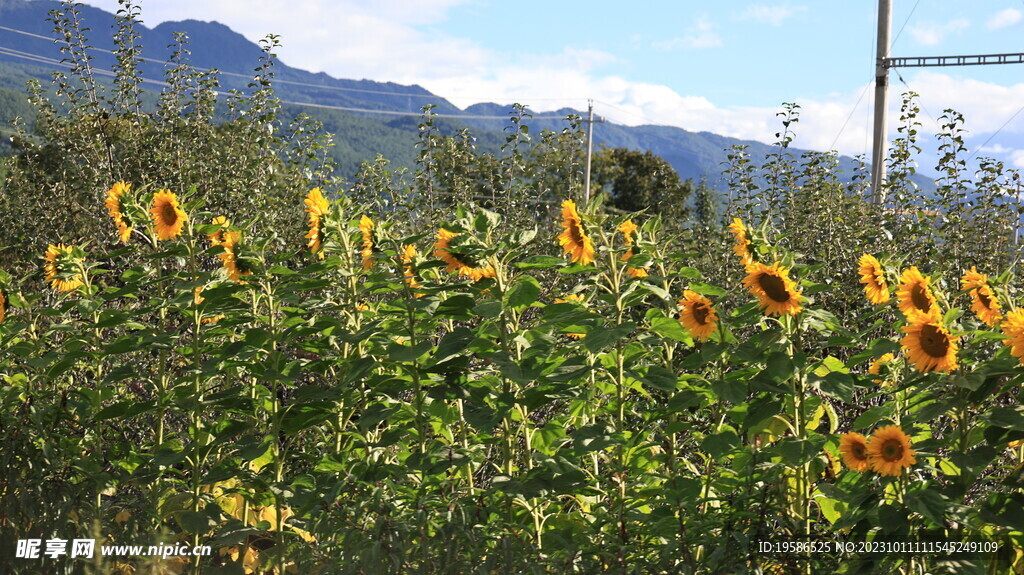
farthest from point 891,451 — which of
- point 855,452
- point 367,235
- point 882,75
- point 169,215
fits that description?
point 882,75

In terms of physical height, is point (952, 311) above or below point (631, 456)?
above

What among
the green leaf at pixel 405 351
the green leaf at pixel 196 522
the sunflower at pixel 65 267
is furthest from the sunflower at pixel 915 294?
the sunflower at pixel 65 267

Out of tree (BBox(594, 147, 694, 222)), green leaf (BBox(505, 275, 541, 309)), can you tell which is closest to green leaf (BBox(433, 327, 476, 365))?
green leaf (BBox(505, 275, 541, 309))

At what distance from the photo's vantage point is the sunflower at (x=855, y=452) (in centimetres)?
231

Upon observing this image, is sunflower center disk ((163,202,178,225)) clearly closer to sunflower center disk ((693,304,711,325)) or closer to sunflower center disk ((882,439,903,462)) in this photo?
sunflower center disk ((693,304,711,325))

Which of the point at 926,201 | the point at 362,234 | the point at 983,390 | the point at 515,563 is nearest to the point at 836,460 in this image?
the point at 983,390

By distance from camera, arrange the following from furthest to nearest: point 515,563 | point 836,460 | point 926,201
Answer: point 926,201, point 836,460, point 515,563

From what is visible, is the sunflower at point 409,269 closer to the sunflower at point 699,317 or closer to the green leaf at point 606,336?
the green leaf at point 606,336

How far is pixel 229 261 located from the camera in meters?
2.85

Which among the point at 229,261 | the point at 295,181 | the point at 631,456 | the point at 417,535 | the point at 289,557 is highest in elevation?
the point at 295,181

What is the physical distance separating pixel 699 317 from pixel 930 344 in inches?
23.2

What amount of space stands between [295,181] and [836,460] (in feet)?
15.9

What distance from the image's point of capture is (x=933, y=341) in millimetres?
2209

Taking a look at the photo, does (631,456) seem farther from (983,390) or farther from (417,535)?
(983,390)
